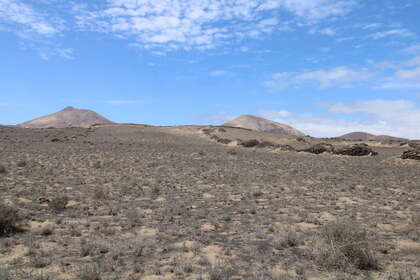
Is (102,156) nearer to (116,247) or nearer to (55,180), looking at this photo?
(55,180)

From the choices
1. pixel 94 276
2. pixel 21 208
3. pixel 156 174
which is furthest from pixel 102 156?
pixel 94 276

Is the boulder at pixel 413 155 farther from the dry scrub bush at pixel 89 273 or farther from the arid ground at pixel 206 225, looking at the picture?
the dry scrub bush at pixel 89 273

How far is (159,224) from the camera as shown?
1091 centimetres

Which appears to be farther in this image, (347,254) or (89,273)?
(347,254)

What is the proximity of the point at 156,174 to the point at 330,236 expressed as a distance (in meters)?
14.9

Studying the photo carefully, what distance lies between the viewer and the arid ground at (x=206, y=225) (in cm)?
718

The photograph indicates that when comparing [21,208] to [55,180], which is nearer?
[21,208]

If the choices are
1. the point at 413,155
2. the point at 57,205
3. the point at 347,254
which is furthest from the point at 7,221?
the point at 413,155

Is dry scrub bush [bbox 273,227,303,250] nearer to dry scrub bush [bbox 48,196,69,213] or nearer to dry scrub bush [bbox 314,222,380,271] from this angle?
dry scrub bush [bbox 314,222,380,271]

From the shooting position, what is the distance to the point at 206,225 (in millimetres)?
10969

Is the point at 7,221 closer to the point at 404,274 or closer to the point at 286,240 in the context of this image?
the point at 286,240

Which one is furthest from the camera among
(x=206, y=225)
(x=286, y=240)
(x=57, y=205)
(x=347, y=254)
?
(x=57, y=205)

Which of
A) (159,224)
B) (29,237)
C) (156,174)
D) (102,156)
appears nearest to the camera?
(29,237)

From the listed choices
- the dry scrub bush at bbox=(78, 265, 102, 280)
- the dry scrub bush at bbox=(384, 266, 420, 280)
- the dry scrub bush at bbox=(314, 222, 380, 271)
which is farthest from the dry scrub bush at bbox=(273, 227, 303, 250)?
the dry scrub bush at bbox=(78, 265, 102, 280)
